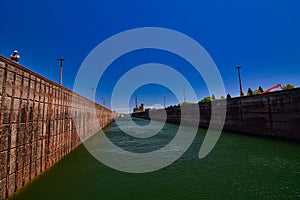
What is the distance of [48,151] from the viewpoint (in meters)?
5.68

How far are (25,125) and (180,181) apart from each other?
4.45m

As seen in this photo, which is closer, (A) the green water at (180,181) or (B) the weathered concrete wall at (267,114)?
(A) the green water at (180,181)

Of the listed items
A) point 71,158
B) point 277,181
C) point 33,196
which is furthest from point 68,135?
point 277,181

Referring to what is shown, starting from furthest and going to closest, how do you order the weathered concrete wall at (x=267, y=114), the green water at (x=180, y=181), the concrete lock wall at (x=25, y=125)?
the weathered concrete wall at (x=267, y=114), the green water at (x=180, y=181), the concrete lock wall at (x=25, y=125)

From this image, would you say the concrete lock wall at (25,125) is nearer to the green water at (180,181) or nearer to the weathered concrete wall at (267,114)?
the green water at (180,181)

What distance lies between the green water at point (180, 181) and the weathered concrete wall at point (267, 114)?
491 centimetres

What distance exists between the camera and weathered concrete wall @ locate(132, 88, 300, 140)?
10141mm

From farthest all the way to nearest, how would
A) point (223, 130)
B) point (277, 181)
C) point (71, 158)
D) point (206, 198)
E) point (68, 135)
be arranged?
point (223, 130)
point (68, 135)
point (71, 158)
point (277, 181)
point (206, 198)

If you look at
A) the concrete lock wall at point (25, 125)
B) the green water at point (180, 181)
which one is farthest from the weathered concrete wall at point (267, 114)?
the concrete lock wall at point (25, 125)

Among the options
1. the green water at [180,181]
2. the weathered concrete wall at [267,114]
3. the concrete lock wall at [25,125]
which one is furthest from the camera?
the weathered concrete wall at [267,114]

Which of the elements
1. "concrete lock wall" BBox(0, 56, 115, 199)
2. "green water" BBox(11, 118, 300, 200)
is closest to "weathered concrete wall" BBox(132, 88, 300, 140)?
"green water" BBox(11, 118, 300, 200)

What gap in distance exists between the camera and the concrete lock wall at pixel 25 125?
346 cm

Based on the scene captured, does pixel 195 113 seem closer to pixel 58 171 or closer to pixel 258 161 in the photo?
pixel 258 161

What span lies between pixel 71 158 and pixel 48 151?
179 centimetres
